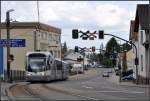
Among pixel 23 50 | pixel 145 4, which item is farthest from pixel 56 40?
pixel 145 4

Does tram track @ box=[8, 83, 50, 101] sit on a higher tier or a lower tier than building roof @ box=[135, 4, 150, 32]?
lower

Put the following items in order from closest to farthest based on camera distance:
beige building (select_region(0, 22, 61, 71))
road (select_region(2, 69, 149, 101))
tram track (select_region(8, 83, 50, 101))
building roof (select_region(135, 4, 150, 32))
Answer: tram track (select_region(8, 83, 50, 101))
road (select_region(2, 69, 149, 101))
building roof (select_region(135, 4, 150, 32))
beige building (select_region(0, 22, 61, 71))

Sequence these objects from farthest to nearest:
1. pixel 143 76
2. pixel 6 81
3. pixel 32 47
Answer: pixel 32 47 → pixel 143 76 → pixel 6 81

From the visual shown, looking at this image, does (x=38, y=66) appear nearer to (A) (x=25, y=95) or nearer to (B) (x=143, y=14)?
(B) (x=143, y=14)

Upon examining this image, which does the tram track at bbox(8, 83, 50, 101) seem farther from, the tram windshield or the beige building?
the beige building

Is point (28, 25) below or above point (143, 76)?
above

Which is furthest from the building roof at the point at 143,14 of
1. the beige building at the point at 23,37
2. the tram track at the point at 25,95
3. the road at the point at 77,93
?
the beige building at the point at 23,37

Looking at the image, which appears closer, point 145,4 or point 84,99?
point 84,99

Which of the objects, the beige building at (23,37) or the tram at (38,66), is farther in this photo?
the beige building at (23,37)

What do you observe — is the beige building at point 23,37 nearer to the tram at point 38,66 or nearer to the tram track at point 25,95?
the tram at point 38,66

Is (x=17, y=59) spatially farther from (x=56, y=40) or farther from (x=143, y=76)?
(x=143, y=76)

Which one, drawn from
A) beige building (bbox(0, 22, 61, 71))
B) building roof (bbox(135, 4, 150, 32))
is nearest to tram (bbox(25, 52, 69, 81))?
building roof (bbox(135, 4, 150, 32))

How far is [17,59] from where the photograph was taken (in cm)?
10106

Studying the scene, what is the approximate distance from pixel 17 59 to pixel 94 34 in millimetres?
46225
